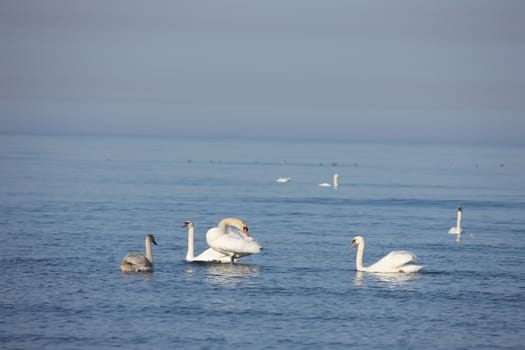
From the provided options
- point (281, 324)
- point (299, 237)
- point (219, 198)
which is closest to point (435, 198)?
point (219, 198)

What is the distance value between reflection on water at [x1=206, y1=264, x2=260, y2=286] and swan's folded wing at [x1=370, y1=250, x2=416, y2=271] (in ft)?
11.6

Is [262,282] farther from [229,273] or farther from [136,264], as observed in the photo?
[136,264]

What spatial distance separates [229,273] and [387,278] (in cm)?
441

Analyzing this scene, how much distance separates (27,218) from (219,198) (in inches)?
687

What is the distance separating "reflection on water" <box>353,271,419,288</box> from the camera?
A: 82.7ft

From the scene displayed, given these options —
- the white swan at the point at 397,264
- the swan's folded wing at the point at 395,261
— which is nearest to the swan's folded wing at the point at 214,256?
the white swan at the point at 397,264

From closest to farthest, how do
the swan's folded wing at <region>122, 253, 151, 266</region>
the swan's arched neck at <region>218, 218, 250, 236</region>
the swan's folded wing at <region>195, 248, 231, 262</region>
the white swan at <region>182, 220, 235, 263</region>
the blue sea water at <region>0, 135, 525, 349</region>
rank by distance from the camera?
the blue sea water at <region>0, 135, 525, 349</region> < the swan's folded wing at <region>122, 253, 151, 266</region> < the white swan at <region>182, 220, 235, 263</region> < the swan's folded wing at <region>195, 248, 231, 262</region> < the swan's arched neck at <region>218, 218, 250, 236</region>

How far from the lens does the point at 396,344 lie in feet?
60.6

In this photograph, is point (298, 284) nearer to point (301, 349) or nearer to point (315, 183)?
point (301, 349)

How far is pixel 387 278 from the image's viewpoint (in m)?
26.1

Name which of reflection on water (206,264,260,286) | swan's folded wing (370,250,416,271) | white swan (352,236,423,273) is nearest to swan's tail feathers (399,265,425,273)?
white swan (352,236,423,273)

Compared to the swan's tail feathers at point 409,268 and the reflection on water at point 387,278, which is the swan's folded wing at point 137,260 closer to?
the reflection on water at point 387,278

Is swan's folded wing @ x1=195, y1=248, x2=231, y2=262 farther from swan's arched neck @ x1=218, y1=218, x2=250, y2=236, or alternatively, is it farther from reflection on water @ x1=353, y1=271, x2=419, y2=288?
reflection on water @ x1=353, y1=271, x2=419, y2=288

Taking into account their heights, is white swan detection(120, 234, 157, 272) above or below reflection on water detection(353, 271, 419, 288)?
above
